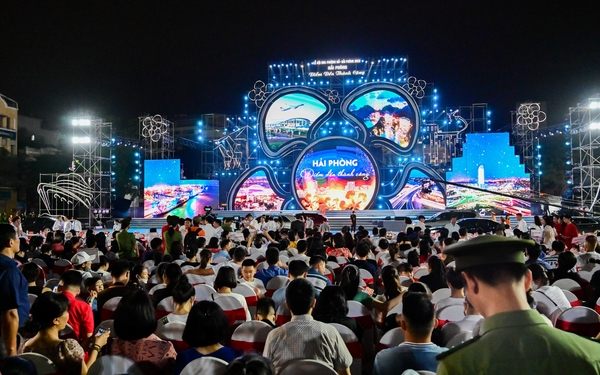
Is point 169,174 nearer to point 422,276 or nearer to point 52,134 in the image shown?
point 52,134

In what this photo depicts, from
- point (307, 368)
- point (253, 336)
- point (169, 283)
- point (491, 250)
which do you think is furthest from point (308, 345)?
point (169, 283)

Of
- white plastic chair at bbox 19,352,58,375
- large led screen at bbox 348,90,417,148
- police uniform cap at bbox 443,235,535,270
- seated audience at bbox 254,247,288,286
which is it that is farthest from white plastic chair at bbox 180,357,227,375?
large led screen at bbox 348,90,417,148

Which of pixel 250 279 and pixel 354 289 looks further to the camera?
pixel 250 279

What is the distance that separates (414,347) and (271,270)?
14.5ft

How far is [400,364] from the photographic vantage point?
9.65ft

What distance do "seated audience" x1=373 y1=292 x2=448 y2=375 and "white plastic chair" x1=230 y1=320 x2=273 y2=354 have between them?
126 cm

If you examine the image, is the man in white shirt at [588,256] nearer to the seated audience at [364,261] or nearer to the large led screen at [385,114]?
the seated audience at [364,261]

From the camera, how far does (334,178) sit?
33719mm

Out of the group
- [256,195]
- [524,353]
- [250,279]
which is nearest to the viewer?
[524,353]

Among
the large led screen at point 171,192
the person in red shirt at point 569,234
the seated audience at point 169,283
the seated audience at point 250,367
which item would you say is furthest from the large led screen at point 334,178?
the seated audience at point 250,367

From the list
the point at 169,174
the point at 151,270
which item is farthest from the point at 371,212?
the point at 151,270

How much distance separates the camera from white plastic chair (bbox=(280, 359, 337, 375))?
276cm

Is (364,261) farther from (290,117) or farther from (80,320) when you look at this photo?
(290,117)

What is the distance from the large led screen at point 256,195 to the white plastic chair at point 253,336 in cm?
3085
